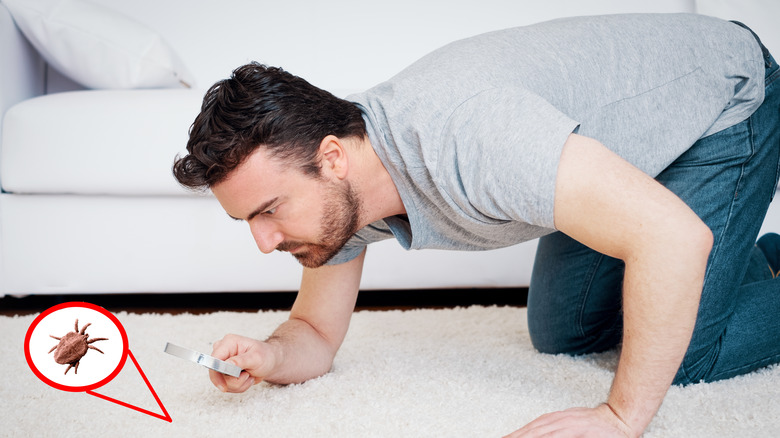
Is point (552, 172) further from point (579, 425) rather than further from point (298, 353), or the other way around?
point (298, 353)

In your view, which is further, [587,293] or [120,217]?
[120,217]

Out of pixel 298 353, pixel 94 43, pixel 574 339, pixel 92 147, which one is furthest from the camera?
pixel 94 43

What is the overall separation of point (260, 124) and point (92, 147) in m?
0.72

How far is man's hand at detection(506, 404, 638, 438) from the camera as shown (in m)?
0.73

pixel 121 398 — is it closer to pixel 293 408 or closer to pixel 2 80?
pixel 293 408

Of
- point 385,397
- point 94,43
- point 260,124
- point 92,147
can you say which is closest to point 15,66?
point 94,43

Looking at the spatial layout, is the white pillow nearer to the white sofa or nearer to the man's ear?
the white sofa

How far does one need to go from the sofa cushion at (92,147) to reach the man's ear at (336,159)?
2.05 feet

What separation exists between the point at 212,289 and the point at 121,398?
56cm

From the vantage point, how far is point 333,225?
2.99ft

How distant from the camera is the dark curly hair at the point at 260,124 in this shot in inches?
33.4

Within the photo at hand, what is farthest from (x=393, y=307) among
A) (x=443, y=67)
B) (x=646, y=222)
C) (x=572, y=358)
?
(x=646, y=222)

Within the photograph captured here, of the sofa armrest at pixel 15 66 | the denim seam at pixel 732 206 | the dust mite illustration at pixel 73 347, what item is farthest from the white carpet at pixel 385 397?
the sofa armrest at pixel 15 66

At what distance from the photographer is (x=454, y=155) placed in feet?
2.48
